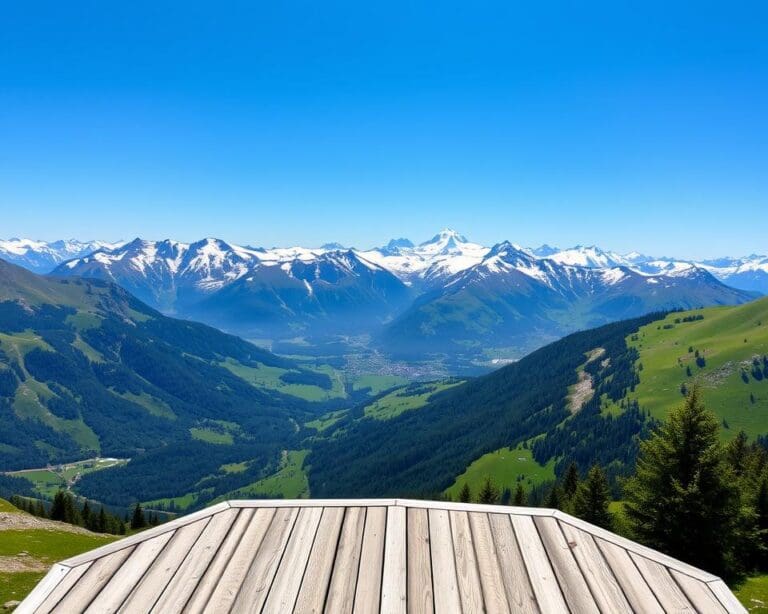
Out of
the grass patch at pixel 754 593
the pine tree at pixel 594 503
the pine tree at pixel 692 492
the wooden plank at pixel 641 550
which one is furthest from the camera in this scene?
the pine tree at pixel 594 503

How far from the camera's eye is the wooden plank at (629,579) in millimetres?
6797

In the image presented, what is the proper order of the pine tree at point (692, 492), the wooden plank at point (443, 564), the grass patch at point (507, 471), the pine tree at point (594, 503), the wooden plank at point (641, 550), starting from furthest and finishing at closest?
the grass patch at point (507, 471)
the pine tree at point (594, 503)
the pine tree at point (692, 492)
the wooden plank at point (641, 550)
the wooden plank at point (443, 564)

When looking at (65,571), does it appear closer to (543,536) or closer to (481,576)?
(481,576)

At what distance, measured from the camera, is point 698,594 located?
Answer: 707 cm

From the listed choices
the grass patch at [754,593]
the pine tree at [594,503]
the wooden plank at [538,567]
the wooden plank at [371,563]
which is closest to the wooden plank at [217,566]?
the wooden plank at [371,563]

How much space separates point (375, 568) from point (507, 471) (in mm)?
188463

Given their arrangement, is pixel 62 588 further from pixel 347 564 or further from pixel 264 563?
pixel 347 564

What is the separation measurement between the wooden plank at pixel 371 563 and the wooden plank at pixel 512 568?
1.90 meters

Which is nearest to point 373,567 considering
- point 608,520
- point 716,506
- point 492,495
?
point 716,506

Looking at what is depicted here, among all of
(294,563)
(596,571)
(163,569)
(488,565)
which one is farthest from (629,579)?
(163,569)

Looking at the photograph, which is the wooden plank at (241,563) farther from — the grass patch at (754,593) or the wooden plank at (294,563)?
the grass patch at (754,593)

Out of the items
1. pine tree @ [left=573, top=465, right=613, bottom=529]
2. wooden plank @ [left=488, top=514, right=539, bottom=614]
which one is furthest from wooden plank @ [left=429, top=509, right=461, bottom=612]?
pine tree @ [left=573, top=465, right=613, bottom=529]

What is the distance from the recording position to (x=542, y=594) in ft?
22.8

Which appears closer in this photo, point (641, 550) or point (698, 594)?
point (698, 594)
